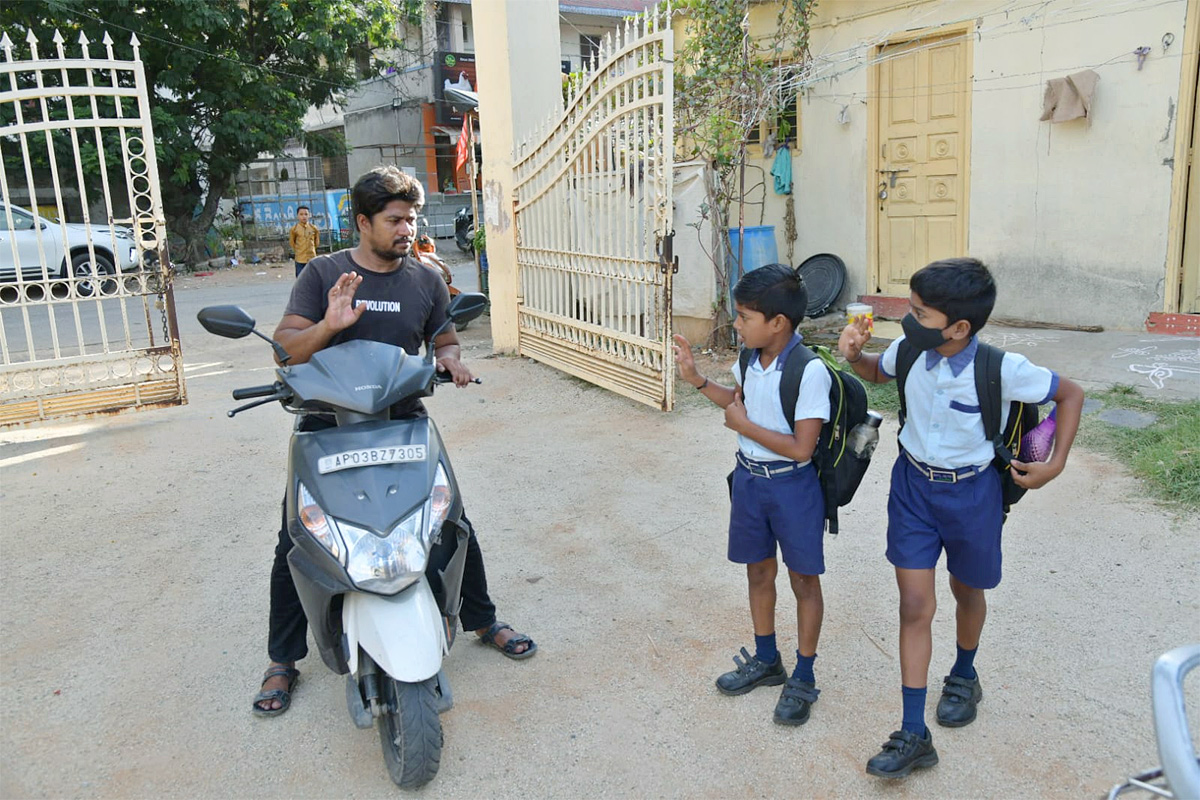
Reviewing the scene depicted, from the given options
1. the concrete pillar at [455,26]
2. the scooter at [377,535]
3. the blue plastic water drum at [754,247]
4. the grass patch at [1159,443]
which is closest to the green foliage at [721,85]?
the blue plastic water drum at [754,247]

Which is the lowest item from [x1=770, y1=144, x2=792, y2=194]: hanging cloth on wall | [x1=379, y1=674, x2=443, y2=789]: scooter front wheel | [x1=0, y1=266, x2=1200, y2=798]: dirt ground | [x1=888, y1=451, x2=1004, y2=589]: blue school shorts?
[x1=0, y1=266, x2=1200, y2=798]: dirt ground

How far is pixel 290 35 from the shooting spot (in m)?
20.2

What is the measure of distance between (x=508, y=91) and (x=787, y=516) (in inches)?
249

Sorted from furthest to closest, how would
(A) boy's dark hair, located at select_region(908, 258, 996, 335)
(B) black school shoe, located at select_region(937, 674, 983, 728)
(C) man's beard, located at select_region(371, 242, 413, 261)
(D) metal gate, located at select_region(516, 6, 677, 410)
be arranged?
(D) metal gate, located at select_region(516, 6, 677, 410) < (C) man's beard, located at select_region(371, 242, 413, 261) < (B) black school shoe, located at select_region(937, 674, 983, 728) < (A) boy's dark hair, located at select_region(908, 258, 996, 335)

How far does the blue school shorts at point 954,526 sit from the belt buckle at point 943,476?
1cm

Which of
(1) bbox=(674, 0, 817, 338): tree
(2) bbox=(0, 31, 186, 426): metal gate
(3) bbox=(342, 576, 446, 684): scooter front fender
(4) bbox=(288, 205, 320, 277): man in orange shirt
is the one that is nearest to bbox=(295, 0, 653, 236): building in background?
(4) bbox=(288, 205, 320, 277): man in orange shirt

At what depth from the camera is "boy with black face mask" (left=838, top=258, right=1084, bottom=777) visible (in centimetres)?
241

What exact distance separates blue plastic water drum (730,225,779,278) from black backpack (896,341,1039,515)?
5.96m

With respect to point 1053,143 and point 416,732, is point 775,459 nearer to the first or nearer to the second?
point 416,732

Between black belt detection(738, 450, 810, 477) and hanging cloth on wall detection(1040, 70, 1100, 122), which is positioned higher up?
hanging cloth on wall detection(1040, 70, 1100, 122)

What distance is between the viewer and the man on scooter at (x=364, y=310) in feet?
9.16

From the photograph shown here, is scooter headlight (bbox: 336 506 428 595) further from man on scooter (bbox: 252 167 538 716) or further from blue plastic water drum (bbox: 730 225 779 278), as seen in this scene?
blue plastic water drum (bbox: 730 225 779 278)

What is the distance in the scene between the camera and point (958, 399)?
8.23 feet

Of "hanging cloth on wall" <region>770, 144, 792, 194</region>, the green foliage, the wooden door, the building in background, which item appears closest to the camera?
the green foliage
